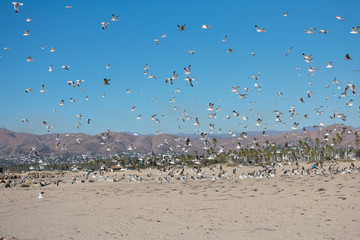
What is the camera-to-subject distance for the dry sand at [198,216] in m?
16.6

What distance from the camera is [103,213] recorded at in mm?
22875

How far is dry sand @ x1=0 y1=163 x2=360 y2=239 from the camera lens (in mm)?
16594

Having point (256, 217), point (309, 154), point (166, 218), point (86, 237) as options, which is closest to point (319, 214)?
point (256, 217)

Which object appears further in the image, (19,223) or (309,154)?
(309,154)

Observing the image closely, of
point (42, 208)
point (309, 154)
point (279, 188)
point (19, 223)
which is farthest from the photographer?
point (309, 154)

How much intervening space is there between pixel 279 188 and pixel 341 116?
9.16 m

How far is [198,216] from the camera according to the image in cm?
2102

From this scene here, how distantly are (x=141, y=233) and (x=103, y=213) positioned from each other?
6.74 m

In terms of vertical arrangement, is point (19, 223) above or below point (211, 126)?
below

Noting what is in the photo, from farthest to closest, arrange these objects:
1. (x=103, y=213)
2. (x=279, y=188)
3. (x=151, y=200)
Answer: (x=279, y=188)
(x=151, y=200)
(x=103, y=213)

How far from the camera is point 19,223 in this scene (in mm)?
19828

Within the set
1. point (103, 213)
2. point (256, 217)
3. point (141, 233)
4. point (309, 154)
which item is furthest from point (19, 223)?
point (309, 154)

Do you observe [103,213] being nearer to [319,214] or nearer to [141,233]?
[141,233]

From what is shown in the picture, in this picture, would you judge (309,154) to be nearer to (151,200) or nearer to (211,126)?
(211,126)
